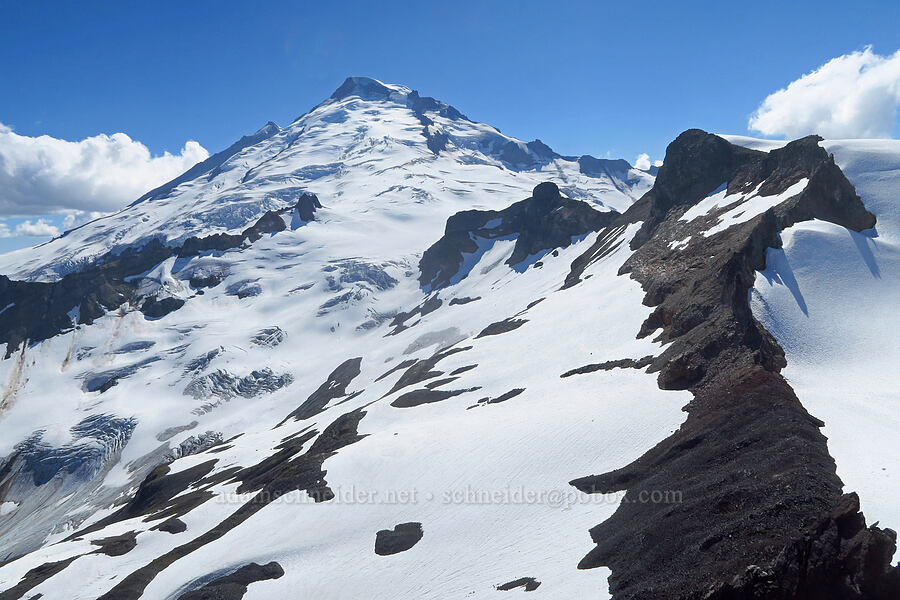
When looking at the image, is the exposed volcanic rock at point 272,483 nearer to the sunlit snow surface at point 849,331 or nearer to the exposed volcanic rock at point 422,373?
the exposed volcanic rock at point 422,373

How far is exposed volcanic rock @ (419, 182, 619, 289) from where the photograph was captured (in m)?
147

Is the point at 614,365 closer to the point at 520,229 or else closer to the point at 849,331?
the point at 849,331

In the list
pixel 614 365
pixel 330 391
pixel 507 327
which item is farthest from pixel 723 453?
pixel 330 391

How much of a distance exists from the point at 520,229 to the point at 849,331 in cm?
13811

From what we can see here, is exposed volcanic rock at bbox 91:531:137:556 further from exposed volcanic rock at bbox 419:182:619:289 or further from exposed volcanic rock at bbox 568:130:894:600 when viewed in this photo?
exposed volcanic rock at bbox 419:182:619:289

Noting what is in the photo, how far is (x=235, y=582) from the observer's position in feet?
115

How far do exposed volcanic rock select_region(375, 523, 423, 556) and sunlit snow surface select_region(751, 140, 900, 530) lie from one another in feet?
76.1

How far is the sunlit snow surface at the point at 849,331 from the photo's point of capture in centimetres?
2552

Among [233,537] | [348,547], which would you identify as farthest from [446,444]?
[233,537]

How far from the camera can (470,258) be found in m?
180

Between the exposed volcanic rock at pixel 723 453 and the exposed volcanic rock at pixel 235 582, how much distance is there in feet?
66.7

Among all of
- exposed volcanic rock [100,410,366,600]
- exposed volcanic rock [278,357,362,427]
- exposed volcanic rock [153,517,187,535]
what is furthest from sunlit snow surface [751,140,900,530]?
exposed volcanic rock [278,357,362,427]

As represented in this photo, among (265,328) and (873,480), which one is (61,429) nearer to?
(265,328)

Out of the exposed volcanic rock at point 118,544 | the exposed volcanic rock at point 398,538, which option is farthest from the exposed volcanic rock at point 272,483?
the exposed volcanic rock at point 398,538
